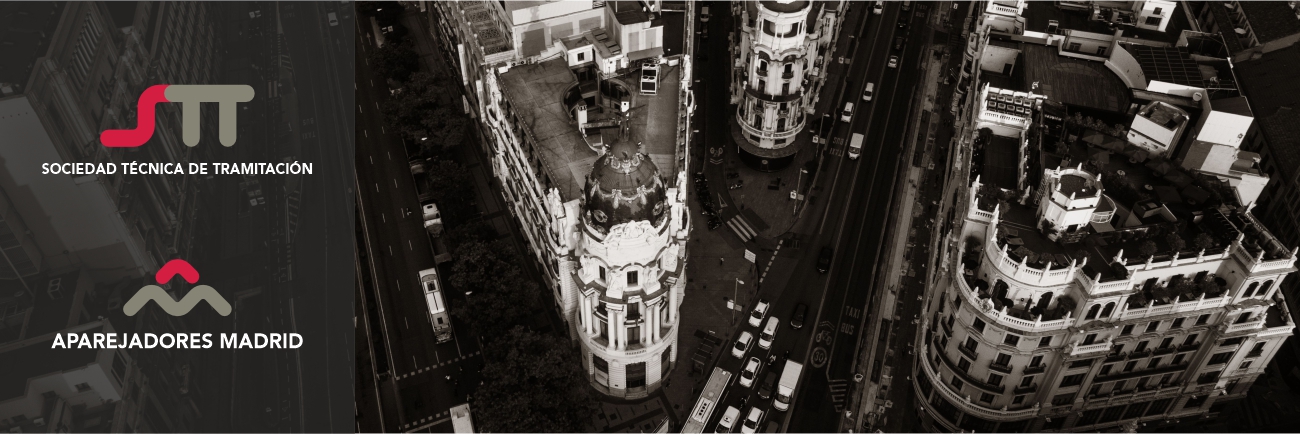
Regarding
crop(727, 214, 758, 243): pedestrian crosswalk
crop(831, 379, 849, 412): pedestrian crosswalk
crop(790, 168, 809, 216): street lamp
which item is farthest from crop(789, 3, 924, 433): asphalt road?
crop(727, 214, 758, 243): pedestrian crosswalk

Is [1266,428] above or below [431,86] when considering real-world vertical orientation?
below

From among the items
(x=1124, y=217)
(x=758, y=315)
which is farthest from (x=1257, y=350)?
(x=758, y=315)

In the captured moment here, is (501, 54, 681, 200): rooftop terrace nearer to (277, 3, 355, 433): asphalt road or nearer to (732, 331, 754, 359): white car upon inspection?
(732, 331, 754, 359): white car

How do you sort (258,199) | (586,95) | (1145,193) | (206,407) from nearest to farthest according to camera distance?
(1145,193), (206,407), (586,95), (258,199)

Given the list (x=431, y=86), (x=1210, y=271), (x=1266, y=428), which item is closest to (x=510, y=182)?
(x=431, y=86)

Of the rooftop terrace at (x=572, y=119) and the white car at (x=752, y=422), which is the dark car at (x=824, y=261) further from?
the rooftop terrace at (x=572, y=119)

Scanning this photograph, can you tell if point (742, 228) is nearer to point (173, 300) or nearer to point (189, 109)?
point (189, 109)

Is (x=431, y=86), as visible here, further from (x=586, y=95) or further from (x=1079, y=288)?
(x=1079, y=288)
